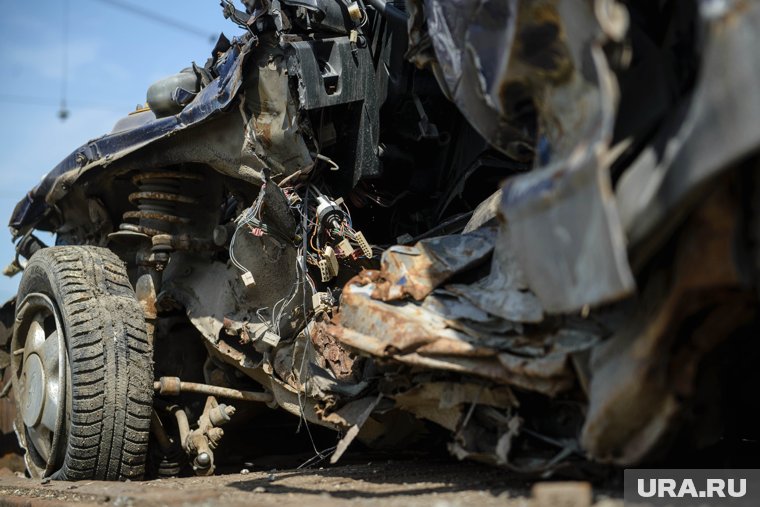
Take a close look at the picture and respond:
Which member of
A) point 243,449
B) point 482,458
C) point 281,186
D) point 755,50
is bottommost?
point 243,449

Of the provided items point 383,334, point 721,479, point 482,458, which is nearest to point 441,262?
point 383,334

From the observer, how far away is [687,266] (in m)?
2.48

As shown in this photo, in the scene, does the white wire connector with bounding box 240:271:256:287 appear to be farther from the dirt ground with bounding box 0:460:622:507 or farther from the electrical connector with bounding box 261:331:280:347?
the dirt ground with bounding box 0:460:622:507

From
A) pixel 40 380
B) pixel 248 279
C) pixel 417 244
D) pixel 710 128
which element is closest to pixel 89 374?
pixel 40 380

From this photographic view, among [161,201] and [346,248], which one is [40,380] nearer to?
[161,201]

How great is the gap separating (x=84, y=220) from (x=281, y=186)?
2279 millimetres

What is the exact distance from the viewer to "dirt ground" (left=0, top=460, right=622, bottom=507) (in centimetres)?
329

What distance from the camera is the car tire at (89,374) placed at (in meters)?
4.78

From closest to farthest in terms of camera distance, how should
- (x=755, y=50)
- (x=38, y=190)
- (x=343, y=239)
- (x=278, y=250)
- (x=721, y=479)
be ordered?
(x=755, y=50) → (x=721, y=479) → (x=343, y=239) → (x=278, y=250) → (x=38, y=190)

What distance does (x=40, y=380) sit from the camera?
17.2 feet

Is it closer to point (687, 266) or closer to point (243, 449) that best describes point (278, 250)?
point (243, 449)

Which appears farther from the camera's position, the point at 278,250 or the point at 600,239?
the point at 278,250

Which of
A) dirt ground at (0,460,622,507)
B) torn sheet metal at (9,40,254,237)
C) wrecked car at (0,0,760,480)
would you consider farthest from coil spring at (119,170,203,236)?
dirt ground at (0,460,622,507)

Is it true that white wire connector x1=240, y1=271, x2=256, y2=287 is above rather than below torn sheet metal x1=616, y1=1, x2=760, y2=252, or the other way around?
below
